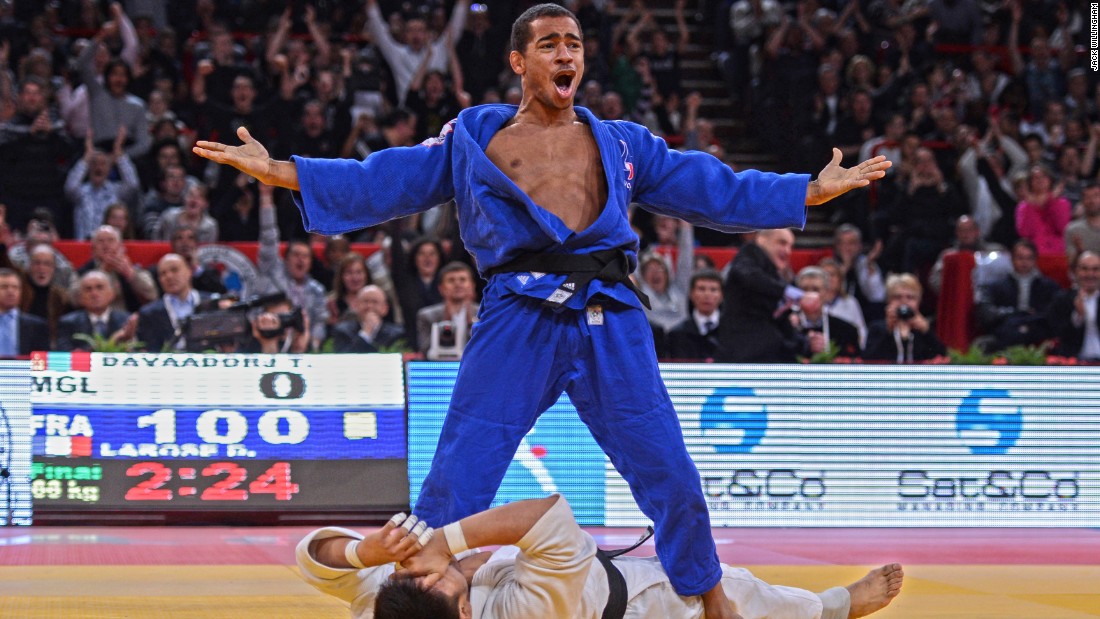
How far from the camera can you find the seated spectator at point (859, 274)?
1041 centimetres

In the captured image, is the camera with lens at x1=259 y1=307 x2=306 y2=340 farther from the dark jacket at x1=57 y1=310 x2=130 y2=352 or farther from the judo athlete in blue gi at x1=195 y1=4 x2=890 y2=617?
the judo athlete in blue gi at x1=195 y1=4 x2=890 y2=617

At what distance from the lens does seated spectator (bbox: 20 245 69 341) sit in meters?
8.45

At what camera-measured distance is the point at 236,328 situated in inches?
293

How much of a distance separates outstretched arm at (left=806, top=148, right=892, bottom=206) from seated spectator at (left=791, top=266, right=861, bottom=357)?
3930 mm

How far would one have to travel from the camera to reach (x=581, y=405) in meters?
3.72

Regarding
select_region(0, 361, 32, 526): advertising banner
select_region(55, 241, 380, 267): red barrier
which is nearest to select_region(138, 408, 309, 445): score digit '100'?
select_region(0, 361, 32, 526): advertising banner

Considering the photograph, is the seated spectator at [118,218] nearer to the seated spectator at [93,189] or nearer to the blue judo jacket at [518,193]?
the seated spectator at [93,189]

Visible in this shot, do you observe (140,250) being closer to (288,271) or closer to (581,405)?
(288,271)

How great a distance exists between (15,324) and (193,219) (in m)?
1.98

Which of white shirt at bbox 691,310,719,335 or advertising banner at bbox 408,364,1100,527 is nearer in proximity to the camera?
advertising banner at bbox 408,364,1100,527

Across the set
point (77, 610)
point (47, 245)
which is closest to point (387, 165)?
point (77, 610)

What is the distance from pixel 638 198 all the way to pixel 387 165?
752 mm

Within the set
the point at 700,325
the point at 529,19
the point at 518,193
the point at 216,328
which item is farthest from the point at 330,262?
the point at 518,193

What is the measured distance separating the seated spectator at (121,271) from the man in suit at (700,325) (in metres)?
3.46
